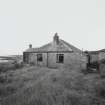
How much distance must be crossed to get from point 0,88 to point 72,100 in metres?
5.28

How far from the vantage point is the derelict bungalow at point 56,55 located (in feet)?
56.7

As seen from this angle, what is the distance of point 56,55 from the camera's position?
18.6 metres

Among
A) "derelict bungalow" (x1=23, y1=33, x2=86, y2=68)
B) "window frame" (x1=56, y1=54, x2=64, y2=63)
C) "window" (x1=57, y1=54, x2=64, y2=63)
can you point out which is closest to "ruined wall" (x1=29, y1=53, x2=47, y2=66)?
"derelict bungalow" (x1=23, y1=33, x2=86, y2=68)

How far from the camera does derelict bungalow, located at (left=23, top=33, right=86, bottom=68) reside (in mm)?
17281

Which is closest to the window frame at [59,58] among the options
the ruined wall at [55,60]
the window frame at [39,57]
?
the ruined wall at [55,60]

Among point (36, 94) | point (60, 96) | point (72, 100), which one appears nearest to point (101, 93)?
point (72, 100)

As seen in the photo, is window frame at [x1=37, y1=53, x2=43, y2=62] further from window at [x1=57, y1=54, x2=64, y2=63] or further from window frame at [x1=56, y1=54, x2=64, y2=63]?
window at [x1=57, y1=54, x2=64, y2=63]

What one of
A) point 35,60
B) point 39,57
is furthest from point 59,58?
point 35,60

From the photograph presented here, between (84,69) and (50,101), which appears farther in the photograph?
(84,69)

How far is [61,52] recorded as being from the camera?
60.0 feet

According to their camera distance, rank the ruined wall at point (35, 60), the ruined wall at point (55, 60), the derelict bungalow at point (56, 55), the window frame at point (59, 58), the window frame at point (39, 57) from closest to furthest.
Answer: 1. the ruined wall at point (55, 60)
2. the derelict bungalow at point (56, 55)
3. the window frame at point (59, 58)
4. the ruined wall at point (35, 60)
5. the window frame at point (39, 57)

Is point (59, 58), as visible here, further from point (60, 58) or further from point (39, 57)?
point (39, 57)

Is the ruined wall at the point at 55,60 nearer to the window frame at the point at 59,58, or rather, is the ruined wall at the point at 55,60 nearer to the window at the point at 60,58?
the window frame at the point at 59,58

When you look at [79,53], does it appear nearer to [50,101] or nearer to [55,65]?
[55,65]
